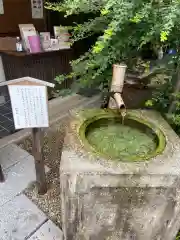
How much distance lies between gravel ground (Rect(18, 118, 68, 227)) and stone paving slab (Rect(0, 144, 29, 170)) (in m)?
0.12

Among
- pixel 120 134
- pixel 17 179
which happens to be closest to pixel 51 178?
pixel 17 179

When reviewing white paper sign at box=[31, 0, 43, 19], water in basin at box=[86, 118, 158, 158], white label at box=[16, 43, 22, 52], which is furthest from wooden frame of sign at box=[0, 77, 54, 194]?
white paper sign at box=[31, 0, 43, 19]

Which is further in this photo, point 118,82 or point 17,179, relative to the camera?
point 17,179

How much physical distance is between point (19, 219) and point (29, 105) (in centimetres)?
138

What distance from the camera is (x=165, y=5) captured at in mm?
1994

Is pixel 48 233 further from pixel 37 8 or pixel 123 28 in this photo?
pixel 37 8

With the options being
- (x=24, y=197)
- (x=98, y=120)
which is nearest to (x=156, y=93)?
(x=98, y=120)

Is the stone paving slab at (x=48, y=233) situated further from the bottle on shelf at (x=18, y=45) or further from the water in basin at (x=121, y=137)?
the bottle on shelf at (x=18, y=45)

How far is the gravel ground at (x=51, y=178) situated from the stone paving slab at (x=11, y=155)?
12 centimetres

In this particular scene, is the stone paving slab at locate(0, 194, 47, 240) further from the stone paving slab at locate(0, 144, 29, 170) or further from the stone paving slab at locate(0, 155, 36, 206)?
the stone paving slab at locate(0, 144, 29, 170)

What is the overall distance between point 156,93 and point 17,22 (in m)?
3.30

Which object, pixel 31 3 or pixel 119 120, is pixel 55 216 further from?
pixel 31 3

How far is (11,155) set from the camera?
11.1ft

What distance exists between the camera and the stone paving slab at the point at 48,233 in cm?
234
